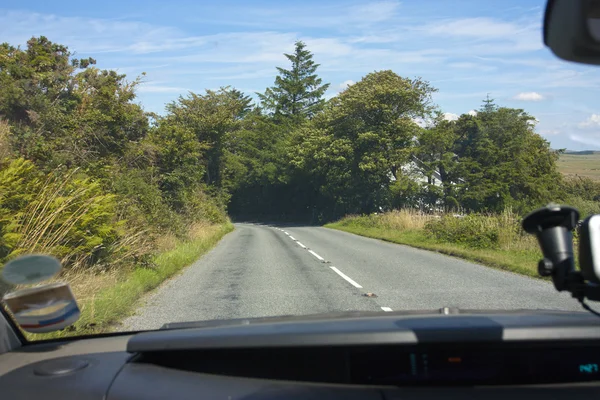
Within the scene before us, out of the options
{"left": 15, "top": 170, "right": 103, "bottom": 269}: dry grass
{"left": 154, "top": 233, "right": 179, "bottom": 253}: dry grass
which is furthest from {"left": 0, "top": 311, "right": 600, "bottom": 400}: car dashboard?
{"left": 154, "top": 233, "right": 179, "bottom": 253}: dry grass

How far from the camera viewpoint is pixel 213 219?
117 ft

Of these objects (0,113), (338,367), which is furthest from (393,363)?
(0,113)

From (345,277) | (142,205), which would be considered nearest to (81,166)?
(142,205)

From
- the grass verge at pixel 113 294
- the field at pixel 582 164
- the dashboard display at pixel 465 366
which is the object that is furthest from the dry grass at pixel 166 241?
the dashboard display at pixel 465 366

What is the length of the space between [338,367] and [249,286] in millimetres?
8410

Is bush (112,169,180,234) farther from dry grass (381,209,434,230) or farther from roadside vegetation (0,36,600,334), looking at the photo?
dry grass (381,209,434,230)

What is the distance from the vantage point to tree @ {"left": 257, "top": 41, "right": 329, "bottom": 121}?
242ft

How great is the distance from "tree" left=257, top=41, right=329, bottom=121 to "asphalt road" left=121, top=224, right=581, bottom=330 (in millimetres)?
59516

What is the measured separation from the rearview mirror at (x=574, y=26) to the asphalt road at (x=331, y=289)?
6323mm

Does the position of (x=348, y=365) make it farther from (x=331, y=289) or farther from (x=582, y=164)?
(x=582, y=164)

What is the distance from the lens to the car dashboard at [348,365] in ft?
7.38

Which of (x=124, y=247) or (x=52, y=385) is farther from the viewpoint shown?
(x=124, y=247)

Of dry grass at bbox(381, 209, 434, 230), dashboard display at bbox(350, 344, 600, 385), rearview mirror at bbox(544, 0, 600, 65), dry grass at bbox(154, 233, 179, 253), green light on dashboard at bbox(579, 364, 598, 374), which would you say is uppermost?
rearview mirror at bbox(544, 0, 600, 65)

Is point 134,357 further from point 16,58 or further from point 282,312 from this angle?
point 16,58
